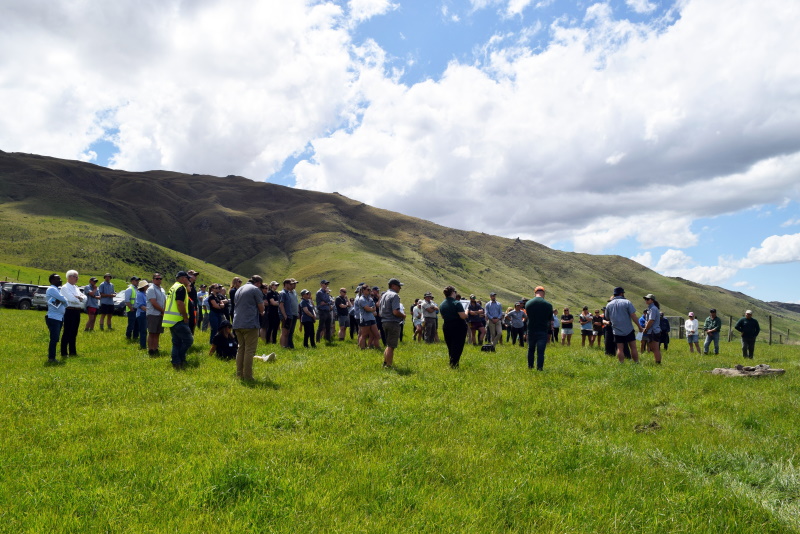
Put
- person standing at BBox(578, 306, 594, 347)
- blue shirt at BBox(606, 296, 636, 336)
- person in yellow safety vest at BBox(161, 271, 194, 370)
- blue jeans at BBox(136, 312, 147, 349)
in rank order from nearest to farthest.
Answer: person in yellow safety vest at BBox(161, 271, 194, 370)
blue shirt at BBox(606, 296, 636, 336)
blue jeans at BBox(136, 312, 147, 349)
person standing at BBox(578, 306, 594, 347)

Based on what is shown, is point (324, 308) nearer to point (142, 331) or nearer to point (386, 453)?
point (142, 331)

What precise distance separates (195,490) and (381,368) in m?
7.15

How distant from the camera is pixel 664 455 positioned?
6148mm

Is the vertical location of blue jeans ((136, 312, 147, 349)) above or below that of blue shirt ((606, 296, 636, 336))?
below

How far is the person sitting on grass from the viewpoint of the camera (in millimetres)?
12699

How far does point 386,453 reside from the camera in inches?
222

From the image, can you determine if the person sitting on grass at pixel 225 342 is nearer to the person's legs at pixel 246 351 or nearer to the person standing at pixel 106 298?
the person's legs at pixel 246 351

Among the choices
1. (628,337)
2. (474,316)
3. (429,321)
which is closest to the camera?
(628,337)

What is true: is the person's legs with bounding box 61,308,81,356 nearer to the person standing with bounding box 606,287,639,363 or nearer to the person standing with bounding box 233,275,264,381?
→ the person standing with bounding box 233,275,264,381

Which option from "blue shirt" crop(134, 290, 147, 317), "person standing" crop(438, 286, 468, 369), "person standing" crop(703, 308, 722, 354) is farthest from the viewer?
"person standing" crop(703, 308, 722, 354)

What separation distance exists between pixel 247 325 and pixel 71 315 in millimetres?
5949

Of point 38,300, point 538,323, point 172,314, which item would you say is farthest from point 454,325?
point 38,300

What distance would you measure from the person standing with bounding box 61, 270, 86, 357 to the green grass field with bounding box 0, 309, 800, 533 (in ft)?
6.52

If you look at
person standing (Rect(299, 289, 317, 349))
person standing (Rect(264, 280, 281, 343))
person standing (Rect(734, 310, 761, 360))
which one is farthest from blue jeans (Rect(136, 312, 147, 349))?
person standing (Rect(734, 310, 761, 360))
